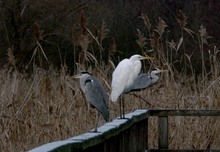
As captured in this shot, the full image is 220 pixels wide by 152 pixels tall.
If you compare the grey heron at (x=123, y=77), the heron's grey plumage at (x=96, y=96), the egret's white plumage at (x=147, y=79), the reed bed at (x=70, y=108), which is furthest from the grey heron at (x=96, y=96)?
the egret's white plumage at (x=147, y=79)

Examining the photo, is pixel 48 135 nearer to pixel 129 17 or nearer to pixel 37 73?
pixel 37 73

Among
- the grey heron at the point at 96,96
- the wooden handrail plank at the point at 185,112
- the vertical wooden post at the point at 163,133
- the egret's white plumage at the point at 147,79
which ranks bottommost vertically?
the vertical wooden post at the point at 163,133

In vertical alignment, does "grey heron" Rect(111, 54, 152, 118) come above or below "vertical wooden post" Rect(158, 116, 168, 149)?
above

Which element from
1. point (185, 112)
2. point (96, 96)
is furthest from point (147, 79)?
point (96, 96)

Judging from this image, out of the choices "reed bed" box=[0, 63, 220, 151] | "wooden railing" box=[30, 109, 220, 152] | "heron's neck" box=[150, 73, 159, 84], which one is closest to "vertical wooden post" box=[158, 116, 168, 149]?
"wooden railing" box=[30, 109, 220, 152]

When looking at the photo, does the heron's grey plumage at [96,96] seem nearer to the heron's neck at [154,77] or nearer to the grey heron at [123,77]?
the grey heron at [123,77]

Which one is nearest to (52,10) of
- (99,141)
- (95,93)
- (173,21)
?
(173,21)

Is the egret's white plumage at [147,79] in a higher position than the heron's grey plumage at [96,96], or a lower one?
higher

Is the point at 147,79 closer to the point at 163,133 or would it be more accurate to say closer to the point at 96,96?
the point at 163,133

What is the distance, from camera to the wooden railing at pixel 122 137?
2.87 m

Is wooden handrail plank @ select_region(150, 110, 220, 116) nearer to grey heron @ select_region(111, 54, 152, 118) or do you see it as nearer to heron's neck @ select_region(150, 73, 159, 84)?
grey heron @ select_region(111, 54, 152, 118)

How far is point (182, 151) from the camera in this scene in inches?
233

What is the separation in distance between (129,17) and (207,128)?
11.4 metres

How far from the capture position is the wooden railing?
9.43 ft
